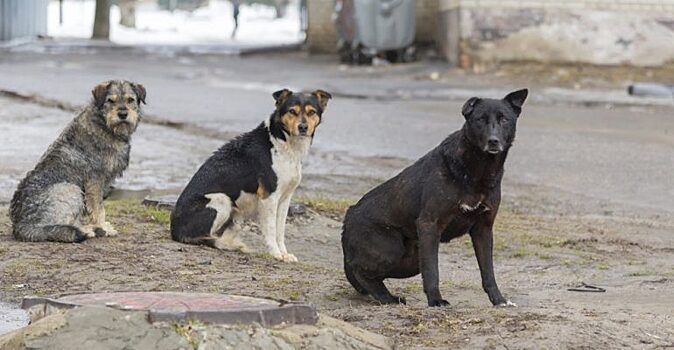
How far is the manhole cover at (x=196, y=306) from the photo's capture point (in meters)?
5.73

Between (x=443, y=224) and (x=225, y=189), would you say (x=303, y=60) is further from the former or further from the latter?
(x=443, y=224)

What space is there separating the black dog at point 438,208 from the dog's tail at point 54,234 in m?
2.20

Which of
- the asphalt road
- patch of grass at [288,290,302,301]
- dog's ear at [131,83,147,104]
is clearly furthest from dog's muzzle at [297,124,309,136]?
the asphalt road

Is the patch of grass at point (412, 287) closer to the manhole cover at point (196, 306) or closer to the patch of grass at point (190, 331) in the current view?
the manhole cover at point (196, 306)

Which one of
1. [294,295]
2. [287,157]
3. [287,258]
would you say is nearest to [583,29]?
[287,157]

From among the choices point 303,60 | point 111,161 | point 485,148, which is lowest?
point 303,60

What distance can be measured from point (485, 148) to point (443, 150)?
0.47m

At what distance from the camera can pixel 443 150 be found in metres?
8.07

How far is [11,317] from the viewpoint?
7609mm

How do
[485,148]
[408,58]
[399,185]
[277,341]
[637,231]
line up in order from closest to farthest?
[277,341] → [485,148] → [399,185] → [637,231] → [408,58]

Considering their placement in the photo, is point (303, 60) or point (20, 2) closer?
point (303, 60)

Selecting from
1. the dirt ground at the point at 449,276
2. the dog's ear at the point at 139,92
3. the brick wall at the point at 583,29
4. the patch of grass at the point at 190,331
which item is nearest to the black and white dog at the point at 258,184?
the dirt ground at the point at 449,276

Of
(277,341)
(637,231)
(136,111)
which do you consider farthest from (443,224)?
(637,231)

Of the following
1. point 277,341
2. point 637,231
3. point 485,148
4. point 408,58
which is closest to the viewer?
point 277,341
